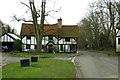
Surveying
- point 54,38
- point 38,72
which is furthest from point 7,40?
point 38,72

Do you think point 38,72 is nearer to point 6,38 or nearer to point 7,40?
point 7,40

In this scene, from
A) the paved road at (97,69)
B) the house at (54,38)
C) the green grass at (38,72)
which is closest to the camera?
the green grass at (38,72)

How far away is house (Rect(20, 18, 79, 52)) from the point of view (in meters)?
80.5

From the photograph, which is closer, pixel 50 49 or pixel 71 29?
pixel 50 49

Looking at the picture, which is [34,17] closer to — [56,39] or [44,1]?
[44,1]

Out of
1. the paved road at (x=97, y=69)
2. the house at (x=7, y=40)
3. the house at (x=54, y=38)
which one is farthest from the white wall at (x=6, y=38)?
the paved road at (x=97, y=69)

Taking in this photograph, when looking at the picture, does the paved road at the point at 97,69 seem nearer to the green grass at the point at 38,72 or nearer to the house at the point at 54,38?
the green grass at the point at 38,72

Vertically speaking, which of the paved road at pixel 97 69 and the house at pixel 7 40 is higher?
the house at pixel 7 40

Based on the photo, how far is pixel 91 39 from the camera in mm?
110938

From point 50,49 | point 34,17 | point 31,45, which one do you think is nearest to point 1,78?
point 34,17

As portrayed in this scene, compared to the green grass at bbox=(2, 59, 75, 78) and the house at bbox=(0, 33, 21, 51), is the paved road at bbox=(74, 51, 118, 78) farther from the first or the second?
the house at bbox=(0, 33, 21, 51)

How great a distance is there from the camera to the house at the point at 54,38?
80500 millimetres

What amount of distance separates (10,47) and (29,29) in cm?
748

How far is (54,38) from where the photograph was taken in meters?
82.6
